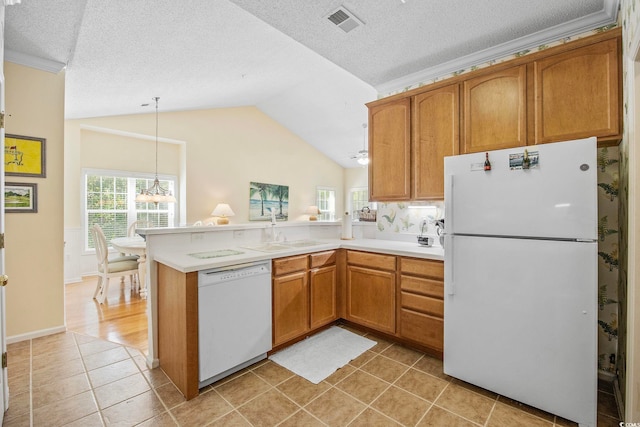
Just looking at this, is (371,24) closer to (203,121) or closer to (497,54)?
(497,54)

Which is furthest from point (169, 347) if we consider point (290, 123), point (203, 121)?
point (290, 123)

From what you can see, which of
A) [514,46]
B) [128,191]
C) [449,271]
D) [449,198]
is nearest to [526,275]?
[449,271]

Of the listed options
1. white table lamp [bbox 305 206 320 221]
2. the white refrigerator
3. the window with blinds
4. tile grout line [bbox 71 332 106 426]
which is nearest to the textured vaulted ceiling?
the white refrigerator

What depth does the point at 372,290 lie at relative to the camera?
2801mm

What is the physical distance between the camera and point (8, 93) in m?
2.62

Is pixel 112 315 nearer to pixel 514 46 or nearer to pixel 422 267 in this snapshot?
pixel 422 267

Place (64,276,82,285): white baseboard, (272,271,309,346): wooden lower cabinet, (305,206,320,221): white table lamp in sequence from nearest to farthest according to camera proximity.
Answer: (272,271,309,346): wooden lower cabinet < (64,276,82,285): white baseboard < (305,206,320,221): white table lamp

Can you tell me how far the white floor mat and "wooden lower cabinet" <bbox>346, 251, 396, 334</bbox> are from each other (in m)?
0.20

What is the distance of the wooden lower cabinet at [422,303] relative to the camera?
7.75ft

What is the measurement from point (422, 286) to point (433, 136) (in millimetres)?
1364

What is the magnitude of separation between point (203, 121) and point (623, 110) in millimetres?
6413

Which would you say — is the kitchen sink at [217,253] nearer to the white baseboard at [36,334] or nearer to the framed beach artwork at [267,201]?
the white baseboard at [36,334]

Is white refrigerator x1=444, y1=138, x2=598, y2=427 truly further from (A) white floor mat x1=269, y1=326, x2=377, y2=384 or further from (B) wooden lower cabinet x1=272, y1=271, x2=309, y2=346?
(B) wooden lower cabinet x1=272, y1=271, x2=309, y2=346

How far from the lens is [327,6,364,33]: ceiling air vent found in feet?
6.83
